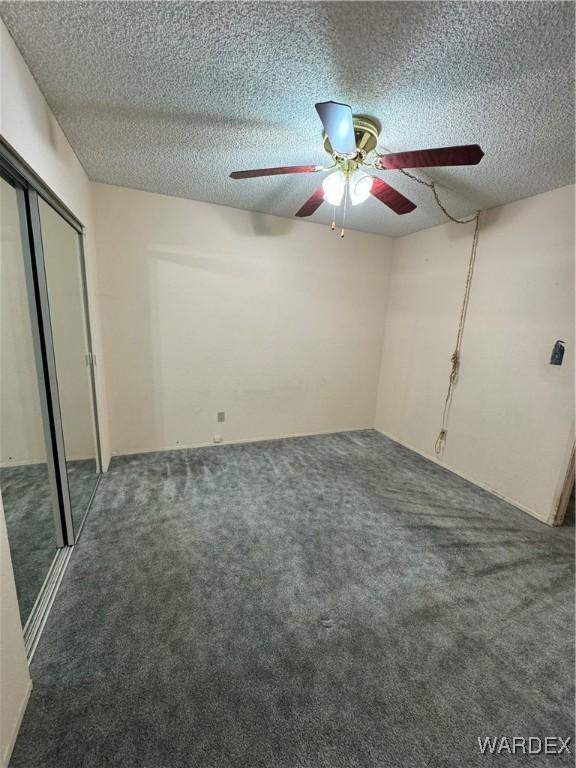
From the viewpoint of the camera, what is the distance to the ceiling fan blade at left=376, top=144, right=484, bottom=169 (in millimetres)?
1206

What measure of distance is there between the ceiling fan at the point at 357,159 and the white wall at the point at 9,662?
1.83 metres

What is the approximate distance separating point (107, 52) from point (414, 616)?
2921mm

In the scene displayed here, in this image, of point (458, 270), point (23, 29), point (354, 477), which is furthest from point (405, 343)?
point (23, 29)

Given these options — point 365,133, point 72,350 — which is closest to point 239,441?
point 72,350

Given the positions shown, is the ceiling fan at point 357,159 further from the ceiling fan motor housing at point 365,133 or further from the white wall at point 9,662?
the white wall at point 9,662

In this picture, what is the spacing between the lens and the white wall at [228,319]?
2834 millimetres

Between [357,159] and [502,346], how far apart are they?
2.04 m

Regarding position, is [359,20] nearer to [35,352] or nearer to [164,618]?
[35,352]

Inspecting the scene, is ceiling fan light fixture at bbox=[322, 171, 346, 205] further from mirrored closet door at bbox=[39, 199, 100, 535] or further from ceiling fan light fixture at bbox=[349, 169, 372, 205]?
mirrored closet door at bbox=[39, 199, 100, 535]

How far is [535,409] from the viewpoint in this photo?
2434 millimetres

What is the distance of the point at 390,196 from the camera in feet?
5.95

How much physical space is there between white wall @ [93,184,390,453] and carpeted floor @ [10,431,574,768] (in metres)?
1.05

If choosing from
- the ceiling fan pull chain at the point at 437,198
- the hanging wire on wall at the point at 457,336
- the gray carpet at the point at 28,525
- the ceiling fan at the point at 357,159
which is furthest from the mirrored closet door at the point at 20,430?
the hanging wire on wall at the point at 457,336

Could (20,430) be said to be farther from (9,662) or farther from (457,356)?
(457,356)
